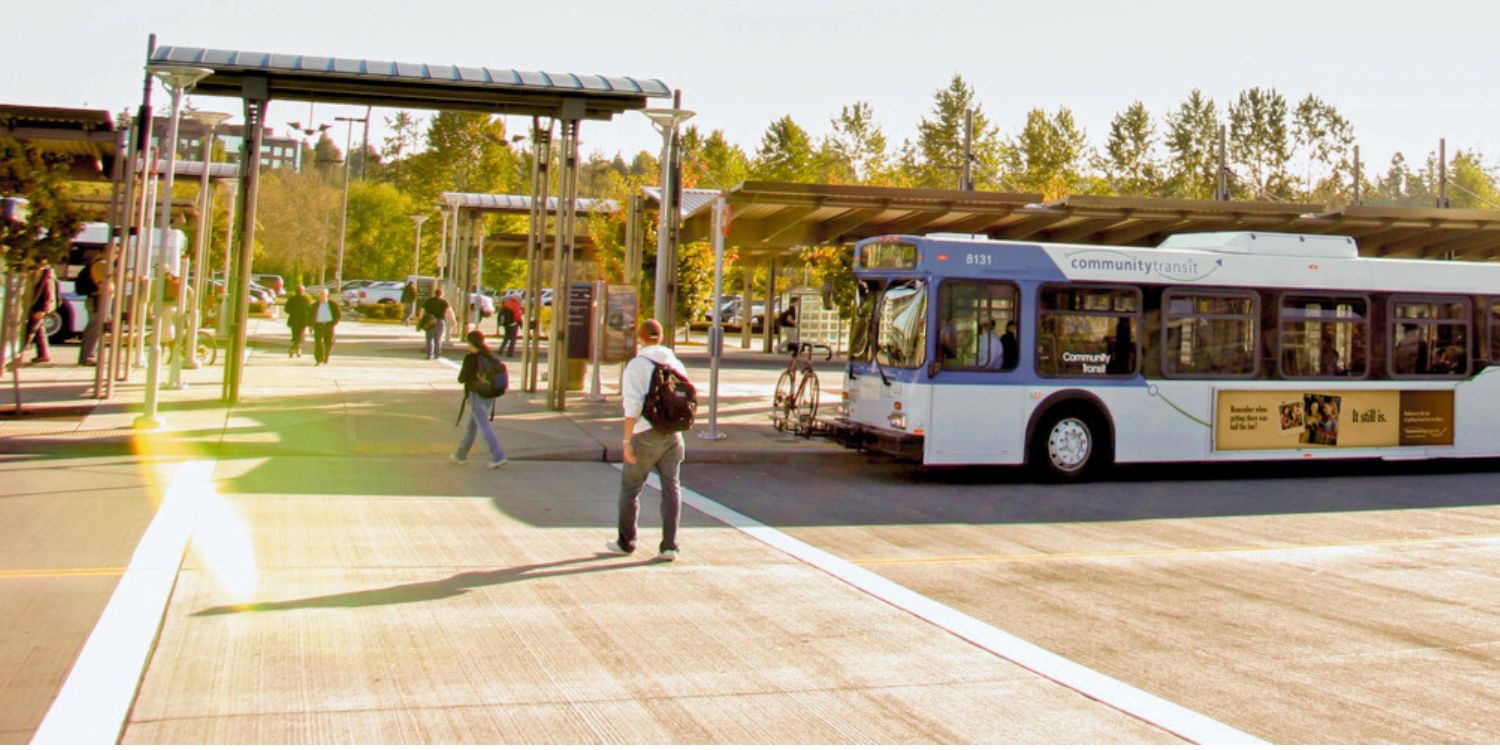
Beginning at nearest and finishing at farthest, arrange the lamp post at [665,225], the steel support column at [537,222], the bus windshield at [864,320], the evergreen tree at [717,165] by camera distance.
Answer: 1. the bus windshield at [864,320]
2. the lamp post at [665,225]
3. the steel support column at [537,222]
4. the evergreen tree at [717,165]

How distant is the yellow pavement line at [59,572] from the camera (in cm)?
782

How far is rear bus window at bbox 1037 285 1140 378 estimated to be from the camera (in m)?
14.5

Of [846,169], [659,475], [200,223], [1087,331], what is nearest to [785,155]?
[846,169]

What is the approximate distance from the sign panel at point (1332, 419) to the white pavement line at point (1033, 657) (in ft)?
24.6

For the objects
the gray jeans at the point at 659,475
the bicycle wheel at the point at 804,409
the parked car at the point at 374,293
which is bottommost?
the gray jeans at the point at 659,475

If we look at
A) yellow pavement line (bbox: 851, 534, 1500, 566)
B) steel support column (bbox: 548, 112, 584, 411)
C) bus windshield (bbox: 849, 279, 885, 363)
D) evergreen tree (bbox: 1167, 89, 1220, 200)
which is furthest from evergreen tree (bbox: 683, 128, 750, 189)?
yellow pavement line (bbox: 851, 534, 1500, 566)

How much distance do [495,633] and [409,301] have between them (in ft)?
→ 132

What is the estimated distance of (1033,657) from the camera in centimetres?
680

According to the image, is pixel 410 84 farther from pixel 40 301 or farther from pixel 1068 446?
pixel 1068 446

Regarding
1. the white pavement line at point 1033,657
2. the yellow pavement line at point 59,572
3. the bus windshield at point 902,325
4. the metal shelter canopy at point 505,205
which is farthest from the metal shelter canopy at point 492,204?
the yellow pavement line at point 59,572

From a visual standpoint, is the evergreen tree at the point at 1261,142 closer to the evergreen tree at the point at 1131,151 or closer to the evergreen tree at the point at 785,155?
the evergreen tree at the point at 1131,151

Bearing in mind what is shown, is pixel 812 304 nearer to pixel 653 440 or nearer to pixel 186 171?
pixel 186 171

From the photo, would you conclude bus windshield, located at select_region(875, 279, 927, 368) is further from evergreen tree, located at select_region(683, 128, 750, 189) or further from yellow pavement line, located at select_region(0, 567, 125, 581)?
evergreen tree, located at select_region(683, 128, 750, 189)

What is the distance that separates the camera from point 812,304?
154 ft
